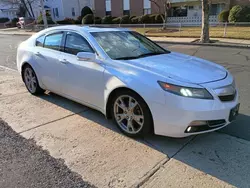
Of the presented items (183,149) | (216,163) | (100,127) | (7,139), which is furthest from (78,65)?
(216,163)

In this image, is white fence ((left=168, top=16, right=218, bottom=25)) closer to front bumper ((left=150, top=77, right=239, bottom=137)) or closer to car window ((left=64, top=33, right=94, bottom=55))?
car window ((left=64, top=33, right=94, bottom=55))

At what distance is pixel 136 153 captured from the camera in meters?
3.34

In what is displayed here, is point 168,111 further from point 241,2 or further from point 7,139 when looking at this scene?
point 241,2

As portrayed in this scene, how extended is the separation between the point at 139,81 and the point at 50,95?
2.92m

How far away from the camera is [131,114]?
144 inches

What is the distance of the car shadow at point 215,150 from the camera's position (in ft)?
9.65

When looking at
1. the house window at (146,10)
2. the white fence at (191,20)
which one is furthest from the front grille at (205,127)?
the house window at (146,10)

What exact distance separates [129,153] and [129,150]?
2.8 inches

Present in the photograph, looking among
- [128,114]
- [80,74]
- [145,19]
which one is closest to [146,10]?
[145,19]

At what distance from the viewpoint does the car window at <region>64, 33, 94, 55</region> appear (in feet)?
13.8

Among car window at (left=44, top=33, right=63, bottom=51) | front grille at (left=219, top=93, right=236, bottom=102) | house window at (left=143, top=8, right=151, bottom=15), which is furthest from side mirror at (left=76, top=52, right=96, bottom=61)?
house window at (left=143, top=8, right=151, bottom=15)

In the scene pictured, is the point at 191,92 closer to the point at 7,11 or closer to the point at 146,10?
the point at 146,10

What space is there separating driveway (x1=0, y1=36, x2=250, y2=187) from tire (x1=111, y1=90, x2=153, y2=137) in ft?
0.50

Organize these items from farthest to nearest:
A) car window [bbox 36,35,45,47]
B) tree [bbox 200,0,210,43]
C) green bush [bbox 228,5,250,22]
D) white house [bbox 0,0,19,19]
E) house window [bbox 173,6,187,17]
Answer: white house [bbox 0,0,19,19] < house window [bbox 173,6,187,17] < green bush [bbox 228,5,250,22] < tree [bbox 200,0,210,43] < car window [bbox 36,35,45,47]
